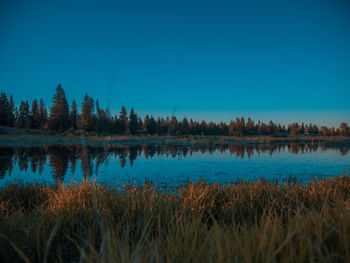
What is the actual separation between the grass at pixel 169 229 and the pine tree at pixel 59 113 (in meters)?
60.3

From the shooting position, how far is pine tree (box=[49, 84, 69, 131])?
5781 cm

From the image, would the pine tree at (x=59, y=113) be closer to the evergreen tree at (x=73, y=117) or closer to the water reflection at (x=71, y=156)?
the evergreen tree at (x=73, y=117)

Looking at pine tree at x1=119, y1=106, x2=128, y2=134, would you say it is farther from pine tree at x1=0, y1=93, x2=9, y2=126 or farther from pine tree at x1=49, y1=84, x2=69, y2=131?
pine tree at x1=0, y1=93, x2=9, y2=126

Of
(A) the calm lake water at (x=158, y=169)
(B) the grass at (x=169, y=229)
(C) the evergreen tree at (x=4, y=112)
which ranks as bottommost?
(A) the calm lake water at (x=158, y=169)

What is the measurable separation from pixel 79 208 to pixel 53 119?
2534 inches

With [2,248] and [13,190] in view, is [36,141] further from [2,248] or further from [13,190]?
[2,248]

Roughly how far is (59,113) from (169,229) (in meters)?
64.9

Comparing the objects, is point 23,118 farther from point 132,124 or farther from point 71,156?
point 71,156

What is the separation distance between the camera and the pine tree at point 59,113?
57.8m

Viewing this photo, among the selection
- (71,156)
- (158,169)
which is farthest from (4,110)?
(158,169)

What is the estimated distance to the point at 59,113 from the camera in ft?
189

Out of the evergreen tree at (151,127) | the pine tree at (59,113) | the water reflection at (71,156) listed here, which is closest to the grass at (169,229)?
the water reflection at (71,156)

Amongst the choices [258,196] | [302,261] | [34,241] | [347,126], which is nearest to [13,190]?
[34,241]

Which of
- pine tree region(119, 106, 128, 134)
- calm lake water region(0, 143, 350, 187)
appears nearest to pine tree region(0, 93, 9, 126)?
pine tree region(119, 106, 128, 134)
